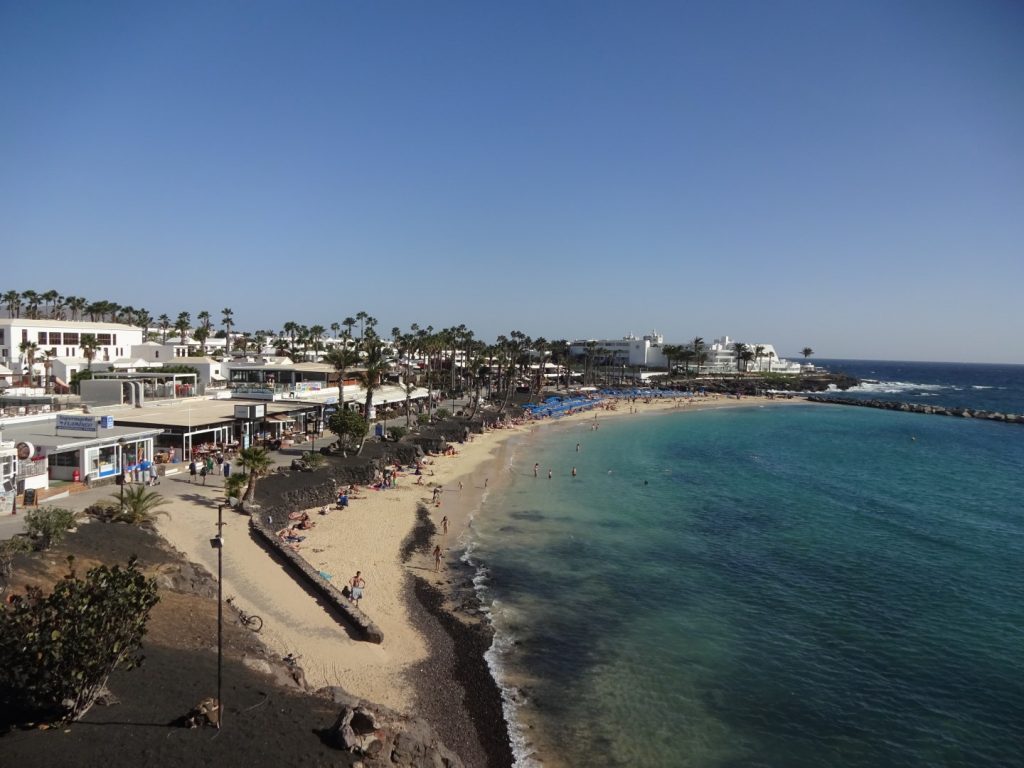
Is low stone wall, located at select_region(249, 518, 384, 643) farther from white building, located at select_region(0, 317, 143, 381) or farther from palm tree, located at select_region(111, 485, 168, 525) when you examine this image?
white building, located at select_region(0, 317, 143, 381)

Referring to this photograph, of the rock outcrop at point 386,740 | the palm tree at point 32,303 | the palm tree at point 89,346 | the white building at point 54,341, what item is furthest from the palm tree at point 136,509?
the palm tree at point 32,303

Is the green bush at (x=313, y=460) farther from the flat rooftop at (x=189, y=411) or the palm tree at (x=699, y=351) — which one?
the palm tree at (x=699, y=351)

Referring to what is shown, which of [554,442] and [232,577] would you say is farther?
[554,442]

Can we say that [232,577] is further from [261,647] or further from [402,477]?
[402,477]

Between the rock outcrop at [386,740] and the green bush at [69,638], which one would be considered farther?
the rock outcrop at [386,740]

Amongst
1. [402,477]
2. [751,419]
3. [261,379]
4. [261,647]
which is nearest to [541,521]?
[402,477]
